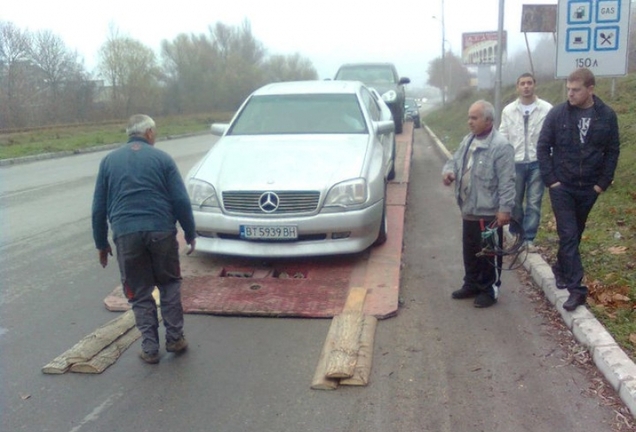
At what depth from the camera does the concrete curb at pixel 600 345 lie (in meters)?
3.77

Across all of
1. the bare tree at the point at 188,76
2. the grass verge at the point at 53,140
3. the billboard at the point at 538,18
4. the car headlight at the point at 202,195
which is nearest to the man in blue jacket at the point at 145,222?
the car headlight at the point at 202,195

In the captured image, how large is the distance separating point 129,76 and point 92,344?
170 ft

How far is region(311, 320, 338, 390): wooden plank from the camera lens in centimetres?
403

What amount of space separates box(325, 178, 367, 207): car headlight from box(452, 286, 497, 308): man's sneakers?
50.6 inches

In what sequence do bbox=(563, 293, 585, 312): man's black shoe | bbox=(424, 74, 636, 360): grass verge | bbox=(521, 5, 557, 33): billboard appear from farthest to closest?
bbox=(521, 5, 557, 33): billboard, bbox=(563, 293, 585, 312): man's black shoe, bbox=(424, 74, 636, 360): grass verge

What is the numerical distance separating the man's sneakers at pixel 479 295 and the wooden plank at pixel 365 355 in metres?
0.93

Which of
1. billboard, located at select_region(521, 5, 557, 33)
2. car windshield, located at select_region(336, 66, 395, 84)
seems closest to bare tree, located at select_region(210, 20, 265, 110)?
car windshield, located at select_region(336, 66, 395, 84)

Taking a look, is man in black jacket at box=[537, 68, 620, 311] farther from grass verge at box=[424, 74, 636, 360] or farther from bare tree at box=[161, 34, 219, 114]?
bare tree at box=[161, 34, 219, 114]

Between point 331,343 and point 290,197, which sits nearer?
point 331,343

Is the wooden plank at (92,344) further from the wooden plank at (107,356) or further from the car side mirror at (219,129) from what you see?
the car side mirror at (219,129)

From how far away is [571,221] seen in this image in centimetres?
514

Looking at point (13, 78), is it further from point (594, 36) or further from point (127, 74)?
point (594, 36)

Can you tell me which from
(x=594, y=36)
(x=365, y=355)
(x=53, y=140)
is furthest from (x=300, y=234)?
(x=53, y=140)

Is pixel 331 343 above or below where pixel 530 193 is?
below
